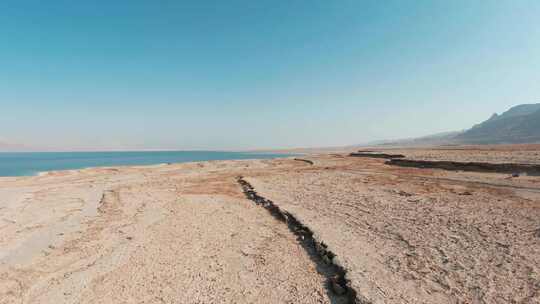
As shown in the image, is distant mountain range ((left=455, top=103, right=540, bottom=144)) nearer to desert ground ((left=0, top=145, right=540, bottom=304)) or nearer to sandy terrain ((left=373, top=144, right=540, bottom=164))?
sandy terrain ((left=373, top=144, right=540, bottom=164))

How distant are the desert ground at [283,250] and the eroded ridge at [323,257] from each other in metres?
0.04

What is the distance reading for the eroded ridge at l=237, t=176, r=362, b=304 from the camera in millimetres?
5133

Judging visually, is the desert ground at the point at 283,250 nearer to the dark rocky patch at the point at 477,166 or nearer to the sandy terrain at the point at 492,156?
the dark rocky patch at the point at 477,166

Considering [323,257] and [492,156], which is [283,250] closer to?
[323,257]

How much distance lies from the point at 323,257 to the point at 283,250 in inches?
48.5

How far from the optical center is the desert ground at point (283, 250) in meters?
5.18

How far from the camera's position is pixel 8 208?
14.1 m

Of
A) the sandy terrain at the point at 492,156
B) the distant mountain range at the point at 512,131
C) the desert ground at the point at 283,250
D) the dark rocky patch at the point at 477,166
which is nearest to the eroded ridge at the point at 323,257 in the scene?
the desert ground at the point at 283,250

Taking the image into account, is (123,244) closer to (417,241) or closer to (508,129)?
(417,241)

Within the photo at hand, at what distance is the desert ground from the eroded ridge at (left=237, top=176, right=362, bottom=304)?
4 cm

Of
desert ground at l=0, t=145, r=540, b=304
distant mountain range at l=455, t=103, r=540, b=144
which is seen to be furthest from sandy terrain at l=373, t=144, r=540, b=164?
distant mountain range at l=455, t=103, r=540, b=144

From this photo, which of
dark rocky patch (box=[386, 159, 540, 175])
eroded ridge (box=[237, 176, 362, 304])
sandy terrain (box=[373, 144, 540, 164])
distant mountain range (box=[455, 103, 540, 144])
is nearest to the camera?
eroded ridge (box=[237, 176, 362, 304])

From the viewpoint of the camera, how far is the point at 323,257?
6613 mm

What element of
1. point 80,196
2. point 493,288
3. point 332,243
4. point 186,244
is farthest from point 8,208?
point 493,288
